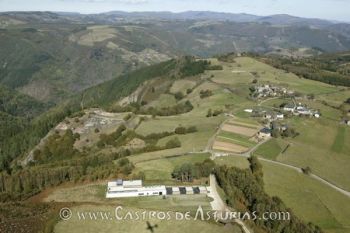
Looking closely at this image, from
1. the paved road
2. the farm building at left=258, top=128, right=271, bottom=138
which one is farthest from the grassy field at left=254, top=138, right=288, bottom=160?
the paved road

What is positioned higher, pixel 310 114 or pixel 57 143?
pixel 310 114

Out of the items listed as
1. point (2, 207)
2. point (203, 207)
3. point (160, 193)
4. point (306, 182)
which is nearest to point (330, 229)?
point (306, 182)

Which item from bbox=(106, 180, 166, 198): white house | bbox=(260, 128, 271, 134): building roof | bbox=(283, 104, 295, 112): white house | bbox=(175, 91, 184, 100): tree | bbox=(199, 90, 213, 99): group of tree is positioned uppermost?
bbox=(260, 128, 271, 134): building roof

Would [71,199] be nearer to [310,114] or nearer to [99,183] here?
[99,183]

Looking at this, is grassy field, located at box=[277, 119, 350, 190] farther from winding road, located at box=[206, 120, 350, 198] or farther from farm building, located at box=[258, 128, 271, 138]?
farm building, located at box=[258, 128, 271, 138]

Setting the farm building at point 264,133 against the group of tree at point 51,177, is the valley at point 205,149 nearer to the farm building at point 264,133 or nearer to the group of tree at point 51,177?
the group of tree at point 51,177

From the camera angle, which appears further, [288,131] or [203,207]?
[288,131]

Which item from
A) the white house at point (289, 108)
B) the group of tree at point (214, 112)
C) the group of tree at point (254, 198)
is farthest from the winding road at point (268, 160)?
the white house at point (289, 108)
